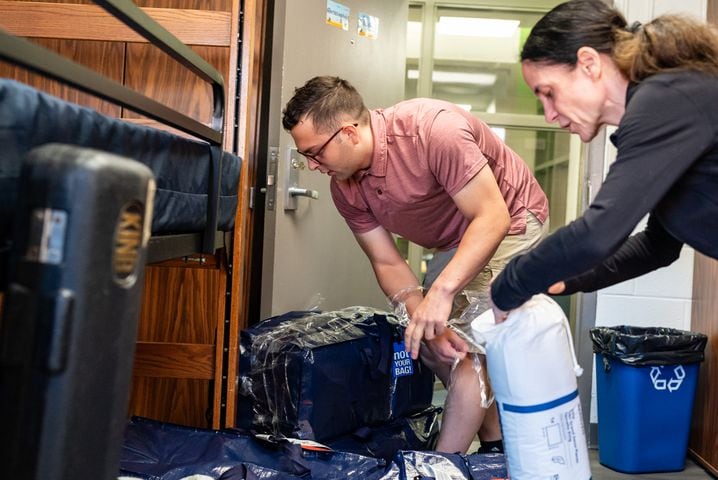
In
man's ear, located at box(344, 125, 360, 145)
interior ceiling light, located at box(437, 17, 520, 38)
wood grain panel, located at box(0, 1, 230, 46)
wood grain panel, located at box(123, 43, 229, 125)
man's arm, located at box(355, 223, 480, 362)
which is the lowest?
man's arm, located at box(355, 223, 480, 362)

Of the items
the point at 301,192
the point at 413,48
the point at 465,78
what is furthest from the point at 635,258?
the point at 465,78

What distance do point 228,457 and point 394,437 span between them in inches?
25.2

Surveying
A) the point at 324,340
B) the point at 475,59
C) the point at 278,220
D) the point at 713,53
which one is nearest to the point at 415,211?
the point at 324,340

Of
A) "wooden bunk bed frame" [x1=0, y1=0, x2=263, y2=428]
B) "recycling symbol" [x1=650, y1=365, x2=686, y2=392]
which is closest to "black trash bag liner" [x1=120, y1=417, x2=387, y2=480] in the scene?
"wooden bunk bed frame" [x1=0, y1=0, x2=263, y2=428]

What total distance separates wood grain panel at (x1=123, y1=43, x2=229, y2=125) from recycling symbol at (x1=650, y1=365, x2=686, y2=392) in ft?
5.41

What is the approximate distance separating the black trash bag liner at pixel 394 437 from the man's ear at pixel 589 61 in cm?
120

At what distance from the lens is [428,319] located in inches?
62.4

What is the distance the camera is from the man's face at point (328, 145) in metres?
1.77

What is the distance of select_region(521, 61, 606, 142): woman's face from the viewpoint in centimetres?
110

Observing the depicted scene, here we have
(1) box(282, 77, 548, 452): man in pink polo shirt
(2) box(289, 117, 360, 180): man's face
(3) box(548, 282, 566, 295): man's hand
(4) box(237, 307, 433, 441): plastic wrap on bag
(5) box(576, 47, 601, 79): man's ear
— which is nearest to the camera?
(5) box(576, 47, 601, 79): man's ear

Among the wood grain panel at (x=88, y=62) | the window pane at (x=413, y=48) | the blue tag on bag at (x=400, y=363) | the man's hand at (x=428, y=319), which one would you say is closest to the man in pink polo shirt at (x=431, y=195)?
the man's hand at (x=428, y=319)

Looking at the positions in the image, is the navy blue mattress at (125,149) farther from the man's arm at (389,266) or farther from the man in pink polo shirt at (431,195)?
the man's arm at (389,266)

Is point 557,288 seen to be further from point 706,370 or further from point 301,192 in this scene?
point 706,370

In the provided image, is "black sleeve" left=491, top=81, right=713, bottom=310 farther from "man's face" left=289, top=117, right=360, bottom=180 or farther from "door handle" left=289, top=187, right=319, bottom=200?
"door handle" left=289, top=187, right=319, bottom=200
